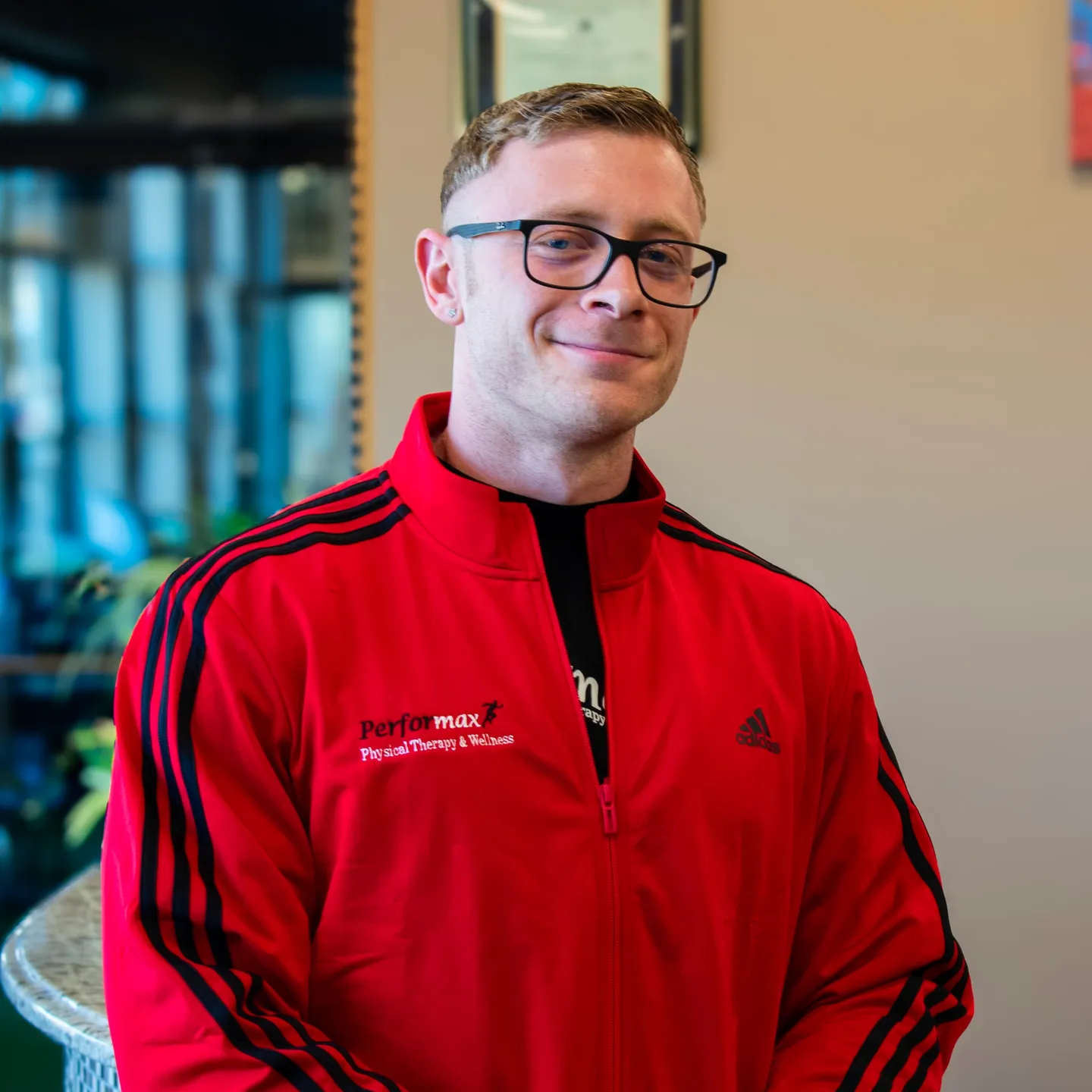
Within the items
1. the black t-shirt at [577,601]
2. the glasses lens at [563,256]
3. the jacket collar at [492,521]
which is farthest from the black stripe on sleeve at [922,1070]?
the glasses lens at [563,256]

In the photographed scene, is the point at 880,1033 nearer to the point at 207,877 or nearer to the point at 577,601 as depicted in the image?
the point at 577,601

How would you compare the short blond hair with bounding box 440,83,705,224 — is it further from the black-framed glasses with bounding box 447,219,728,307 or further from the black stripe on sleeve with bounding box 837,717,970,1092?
the black stripe on sleeve with bounding box 837,717,970,1092

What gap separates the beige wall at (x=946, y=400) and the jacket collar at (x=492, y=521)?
845 mm

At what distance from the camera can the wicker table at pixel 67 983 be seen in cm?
114

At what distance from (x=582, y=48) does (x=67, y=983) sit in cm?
152

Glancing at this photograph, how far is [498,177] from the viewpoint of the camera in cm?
108

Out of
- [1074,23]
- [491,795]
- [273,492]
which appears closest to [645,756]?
[491,795]

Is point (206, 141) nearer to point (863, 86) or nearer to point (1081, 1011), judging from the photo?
point (863, 86)

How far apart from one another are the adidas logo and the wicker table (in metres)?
0.62

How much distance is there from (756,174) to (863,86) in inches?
8.3

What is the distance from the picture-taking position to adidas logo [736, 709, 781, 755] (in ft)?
3.50

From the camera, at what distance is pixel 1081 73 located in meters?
1.82

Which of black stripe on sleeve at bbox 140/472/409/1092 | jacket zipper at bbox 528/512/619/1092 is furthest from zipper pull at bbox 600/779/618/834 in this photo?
black stripe on sleeve at bbox 140/472/409/1092

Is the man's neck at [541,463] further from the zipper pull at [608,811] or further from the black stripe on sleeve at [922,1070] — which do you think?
the black stripe on sleeve at [922,1070]
